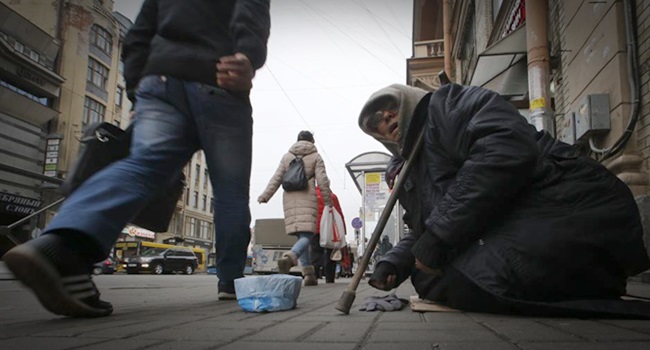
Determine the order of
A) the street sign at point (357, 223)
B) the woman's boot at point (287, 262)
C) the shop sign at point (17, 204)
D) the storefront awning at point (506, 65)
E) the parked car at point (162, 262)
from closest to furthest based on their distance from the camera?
1. the shop sign at point (17, 204)
2. the woman's boot at point (287, 262)
3. the storefront awning at point (506, 65)
4. the street sign at point (357, 223)
5. the parked car at point (162, 262)

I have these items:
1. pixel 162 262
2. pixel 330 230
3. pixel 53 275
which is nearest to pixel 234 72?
pixel 53 275

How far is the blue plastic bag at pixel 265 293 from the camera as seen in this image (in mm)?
2232

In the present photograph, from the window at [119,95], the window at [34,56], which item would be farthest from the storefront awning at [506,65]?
the window at [34,56]

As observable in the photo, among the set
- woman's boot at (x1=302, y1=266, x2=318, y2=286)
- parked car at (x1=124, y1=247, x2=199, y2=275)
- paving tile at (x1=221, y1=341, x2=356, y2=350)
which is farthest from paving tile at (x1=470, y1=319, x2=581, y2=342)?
parked car at (x1=124, y1=247, x2=199, y2=275)

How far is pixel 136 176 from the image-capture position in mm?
2221

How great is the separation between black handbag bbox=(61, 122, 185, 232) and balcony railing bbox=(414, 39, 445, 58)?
14.7m

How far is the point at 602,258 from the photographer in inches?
74.6

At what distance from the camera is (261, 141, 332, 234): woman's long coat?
19.1 ft

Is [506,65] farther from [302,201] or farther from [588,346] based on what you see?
[588,346]

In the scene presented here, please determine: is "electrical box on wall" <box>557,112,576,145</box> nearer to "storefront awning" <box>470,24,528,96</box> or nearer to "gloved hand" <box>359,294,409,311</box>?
"storefront awning" <box>470,24,528,96</box>

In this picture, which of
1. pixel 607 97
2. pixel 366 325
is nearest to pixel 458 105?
pixel 366 325

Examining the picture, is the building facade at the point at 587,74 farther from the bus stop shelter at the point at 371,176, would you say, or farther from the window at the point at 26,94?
the bus stop shelter at the point at 371,176

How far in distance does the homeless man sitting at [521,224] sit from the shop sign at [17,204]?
1705 mm

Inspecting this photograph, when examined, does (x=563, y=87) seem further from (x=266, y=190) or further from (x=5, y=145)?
(x=5, y=145)
